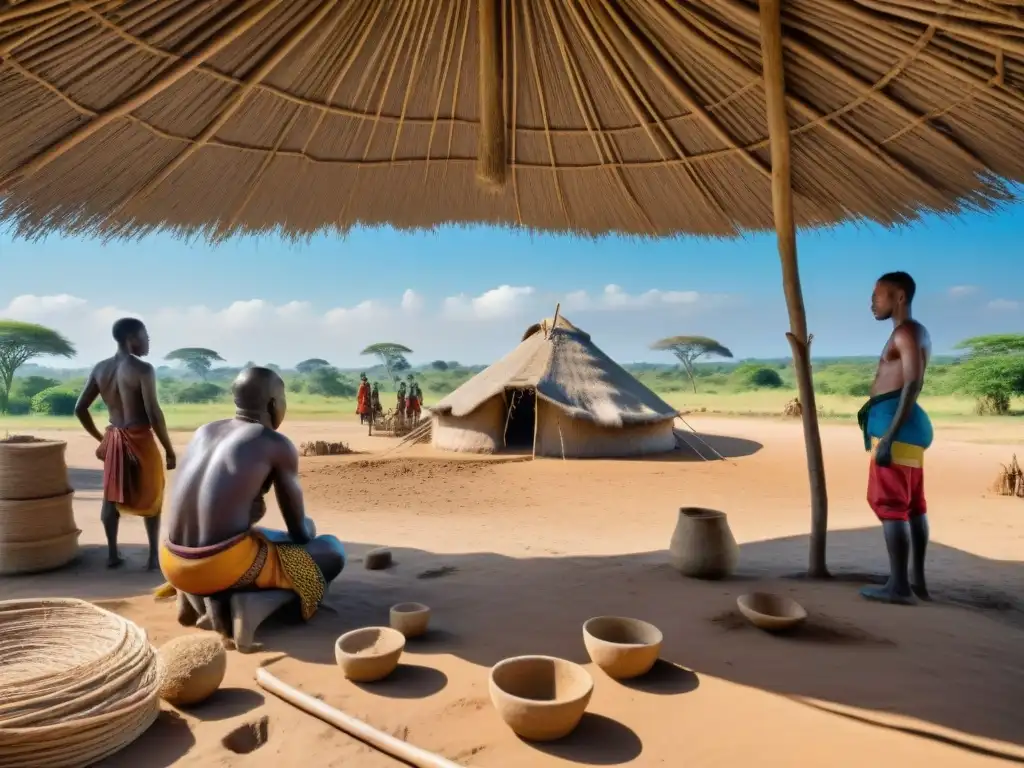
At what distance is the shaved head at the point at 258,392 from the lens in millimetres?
2781

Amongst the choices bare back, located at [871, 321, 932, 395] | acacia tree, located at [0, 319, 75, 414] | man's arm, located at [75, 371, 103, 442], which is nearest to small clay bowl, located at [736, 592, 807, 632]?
bare back, located at [871, 321, 932, 395]

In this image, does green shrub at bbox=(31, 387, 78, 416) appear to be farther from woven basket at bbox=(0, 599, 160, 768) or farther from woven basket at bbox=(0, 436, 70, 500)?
woven basket at bbox=(0, 599, 160, 768)

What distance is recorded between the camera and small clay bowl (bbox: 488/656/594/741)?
182 centimetres

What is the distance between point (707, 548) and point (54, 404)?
38.3 m

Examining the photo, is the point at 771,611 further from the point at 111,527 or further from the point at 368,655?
the point at 111,527

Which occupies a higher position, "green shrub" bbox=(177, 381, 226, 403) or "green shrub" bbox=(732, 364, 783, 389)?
"green shrub" bbox=(732, 364, 783, 389)

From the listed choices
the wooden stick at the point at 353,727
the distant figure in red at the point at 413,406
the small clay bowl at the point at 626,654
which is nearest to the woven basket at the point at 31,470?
the wooden stick at the point at 353,727

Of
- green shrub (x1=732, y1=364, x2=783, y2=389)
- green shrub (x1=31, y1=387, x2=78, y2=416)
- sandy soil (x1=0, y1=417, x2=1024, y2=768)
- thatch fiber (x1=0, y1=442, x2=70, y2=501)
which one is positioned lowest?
green shrub (x1=31, y1=387, x2=78, y2=416)

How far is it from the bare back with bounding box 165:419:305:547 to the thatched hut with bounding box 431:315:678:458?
7.47 meters

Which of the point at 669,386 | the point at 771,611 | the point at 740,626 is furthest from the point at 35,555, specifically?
the point at 669,386

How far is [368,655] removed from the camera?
7.31 ft

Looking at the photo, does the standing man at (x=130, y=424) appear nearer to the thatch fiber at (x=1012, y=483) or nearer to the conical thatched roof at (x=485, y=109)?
the conical thatched roof at (x=485, y=109)

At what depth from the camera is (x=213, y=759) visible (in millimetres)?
1817

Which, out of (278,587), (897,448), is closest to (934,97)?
(897,448)
